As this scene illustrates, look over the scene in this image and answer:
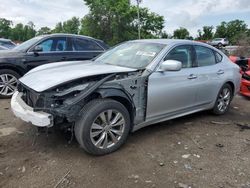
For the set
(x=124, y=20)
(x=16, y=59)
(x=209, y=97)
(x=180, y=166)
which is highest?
(x=124, y=20)

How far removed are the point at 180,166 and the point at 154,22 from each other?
43341 mm

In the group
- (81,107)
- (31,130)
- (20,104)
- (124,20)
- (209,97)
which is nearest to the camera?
(81,107)

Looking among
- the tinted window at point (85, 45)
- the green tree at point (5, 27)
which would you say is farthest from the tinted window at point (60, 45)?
the green tree at point (5, 27)

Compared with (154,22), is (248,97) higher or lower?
lower

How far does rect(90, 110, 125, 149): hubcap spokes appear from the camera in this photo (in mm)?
3709

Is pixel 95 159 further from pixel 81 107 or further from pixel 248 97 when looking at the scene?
pixel 248 97

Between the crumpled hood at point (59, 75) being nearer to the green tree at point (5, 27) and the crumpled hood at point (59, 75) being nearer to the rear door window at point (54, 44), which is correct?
the rear door window at point (54, 44)

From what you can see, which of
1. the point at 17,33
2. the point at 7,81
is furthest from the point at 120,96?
the point at 17,33

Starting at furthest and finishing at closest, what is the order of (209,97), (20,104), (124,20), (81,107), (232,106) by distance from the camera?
(124,20), (232,106), (209,97), (20,104), (81,107)

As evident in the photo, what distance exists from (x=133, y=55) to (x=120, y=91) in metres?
1.06

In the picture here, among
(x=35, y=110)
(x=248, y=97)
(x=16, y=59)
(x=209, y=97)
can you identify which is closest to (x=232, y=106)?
(x=248, y=97)

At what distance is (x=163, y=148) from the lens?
4.15 m

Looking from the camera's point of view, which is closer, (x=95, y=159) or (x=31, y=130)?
(x=95, y=159)

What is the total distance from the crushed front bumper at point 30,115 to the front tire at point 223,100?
357cm
